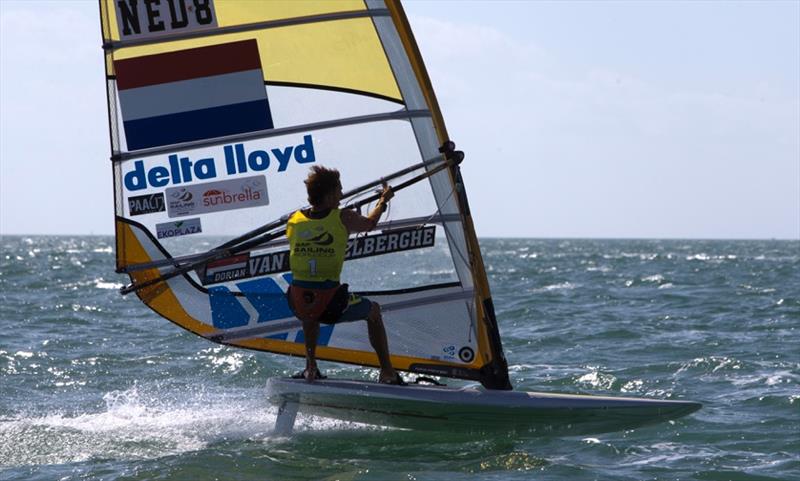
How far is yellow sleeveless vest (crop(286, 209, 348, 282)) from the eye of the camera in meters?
6.06

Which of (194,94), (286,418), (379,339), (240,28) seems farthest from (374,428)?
(240,28)

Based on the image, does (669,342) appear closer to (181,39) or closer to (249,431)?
(249,431)

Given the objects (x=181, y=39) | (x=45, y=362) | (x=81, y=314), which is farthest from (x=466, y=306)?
(x=81, y=314)

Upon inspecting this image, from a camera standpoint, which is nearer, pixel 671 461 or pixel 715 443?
pixel 671 461

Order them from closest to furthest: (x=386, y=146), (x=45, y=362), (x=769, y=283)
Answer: (x=386, y=146) → (x=45, y=362) → (x=769, y=283)

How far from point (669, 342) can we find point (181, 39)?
21.5ft

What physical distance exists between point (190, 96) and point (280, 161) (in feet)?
1.97

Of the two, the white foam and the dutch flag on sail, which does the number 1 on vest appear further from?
the white foam

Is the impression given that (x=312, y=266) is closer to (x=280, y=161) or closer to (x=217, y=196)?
(x=280, y=161)

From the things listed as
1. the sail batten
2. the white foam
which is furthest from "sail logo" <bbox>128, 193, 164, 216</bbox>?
the white foam

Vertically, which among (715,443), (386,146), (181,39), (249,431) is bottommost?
(715,443)

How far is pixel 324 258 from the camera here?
6090 mm

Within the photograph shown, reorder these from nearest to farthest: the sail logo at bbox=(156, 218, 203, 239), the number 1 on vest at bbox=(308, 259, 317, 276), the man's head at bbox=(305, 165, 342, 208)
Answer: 1. the man's head at bbox=(305, 165, 342, 208)
2. the number 1 on vest at bbox=(308, 259, 317, 276)
3. the sail logo at bbox=(156, 218, 203, 239)

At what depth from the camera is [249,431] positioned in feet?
22.5
